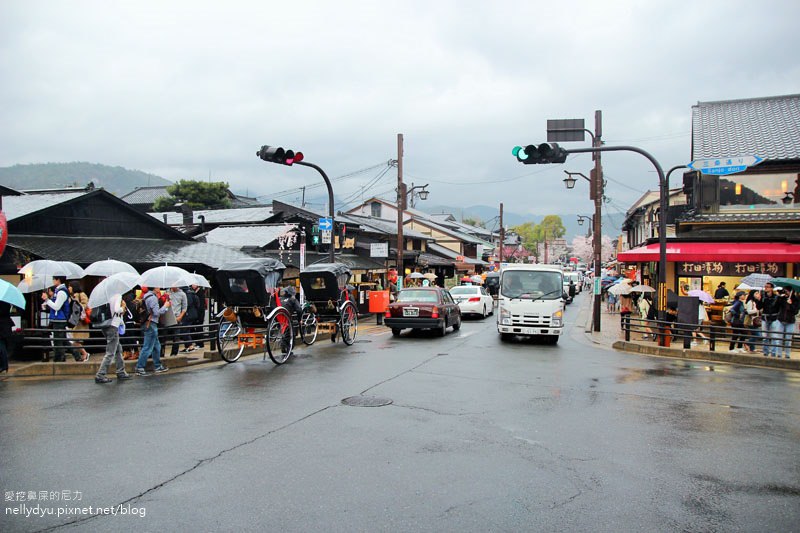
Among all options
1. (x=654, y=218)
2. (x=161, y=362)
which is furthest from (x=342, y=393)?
(x=654, y=218)

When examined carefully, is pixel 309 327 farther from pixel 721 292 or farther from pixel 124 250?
pixel 721 292

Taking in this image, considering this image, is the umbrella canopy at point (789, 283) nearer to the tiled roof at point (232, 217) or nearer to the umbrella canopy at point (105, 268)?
the umbrella canopy at point (105, 268)

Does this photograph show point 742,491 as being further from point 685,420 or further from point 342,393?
point 342,393

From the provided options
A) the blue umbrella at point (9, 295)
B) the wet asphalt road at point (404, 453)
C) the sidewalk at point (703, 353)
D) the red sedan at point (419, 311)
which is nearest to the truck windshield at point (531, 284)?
the red sedan at point (419, 311)

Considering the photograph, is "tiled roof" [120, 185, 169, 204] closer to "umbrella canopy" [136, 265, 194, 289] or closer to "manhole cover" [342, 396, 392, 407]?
"umbrella canopy" [136, 265, 194, 289]

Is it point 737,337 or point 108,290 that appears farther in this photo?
point 737,337

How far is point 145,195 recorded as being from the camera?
200 ft

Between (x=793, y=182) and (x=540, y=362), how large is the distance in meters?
13.3

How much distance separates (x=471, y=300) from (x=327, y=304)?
42.6ft

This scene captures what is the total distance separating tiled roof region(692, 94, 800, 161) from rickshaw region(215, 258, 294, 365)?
1715 centimetres

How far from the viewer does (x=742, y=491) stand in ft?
A: 17.2

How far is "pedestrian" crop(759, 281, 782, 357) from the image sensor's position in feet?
48.5

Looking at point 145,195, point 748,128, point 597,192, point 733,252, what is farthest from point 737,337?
point 145,195

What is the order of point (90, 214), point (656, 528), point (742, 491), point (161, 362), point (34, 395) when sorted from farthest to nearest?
point (90, 214) < point (161, 362) < point (34, 395) < point (742, 491) < point (656, 528)
